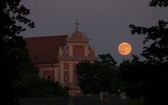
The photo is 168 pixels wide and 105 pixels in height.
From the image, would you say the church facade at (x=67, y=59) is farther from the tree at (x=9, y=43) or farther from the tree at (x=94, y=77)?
the tree at (x=9, y=43)

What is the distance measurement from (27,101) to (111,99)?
9.34 metres

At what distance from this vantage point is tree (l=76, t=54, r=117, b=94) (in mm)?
113012

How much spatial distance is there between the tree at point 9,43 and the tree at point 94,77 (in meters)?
74.8

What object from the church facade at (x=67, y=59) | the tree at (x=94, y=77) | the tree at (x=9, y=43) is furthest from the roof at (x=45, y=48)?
the tree at (x=9, y=43)

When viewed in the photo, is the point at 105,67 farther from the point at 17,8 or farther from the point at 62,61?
the point at 17,8

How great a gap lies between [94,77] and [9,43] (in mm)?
81254

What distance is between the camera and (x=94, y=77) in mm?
115375

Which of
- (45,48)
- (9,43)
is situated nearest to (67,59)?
(45,48)

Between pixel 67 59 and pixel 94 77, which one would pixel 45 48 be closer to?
pixel 67 59

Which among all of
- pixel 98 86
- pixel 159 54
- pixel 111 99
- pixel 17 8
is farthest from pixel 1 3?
pixel 98 86

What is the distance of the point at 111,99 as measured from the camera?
7769 cm

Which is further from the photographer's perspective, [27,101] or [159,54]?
[27,101]

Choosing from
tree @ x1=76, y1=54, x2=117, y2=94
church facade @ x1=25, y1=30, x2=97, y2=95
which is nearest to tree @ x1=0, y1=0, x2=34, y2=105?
tree @ x1=76, y1=54, x2=117, y2=94

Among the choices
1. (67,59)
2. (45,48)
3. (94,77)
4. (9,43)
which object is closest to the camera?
(9,43)
